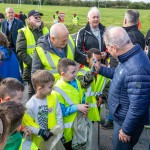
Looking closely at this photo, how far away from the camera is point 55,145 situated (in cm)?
361

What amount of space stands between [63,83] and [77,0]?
89.2 m

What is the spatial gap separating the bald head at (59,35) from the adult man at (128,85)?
2.95ft

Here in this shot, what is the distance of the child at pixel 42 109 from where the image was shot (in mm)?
3582

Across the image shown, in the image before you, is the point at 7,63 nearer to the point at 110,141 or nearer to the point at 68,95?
the point at 68,95

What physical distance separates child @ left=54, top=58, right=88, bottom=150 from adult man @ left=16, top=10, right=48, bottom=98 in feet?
5.05

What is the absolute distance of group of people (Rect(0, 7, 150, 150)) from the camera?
3219 mm

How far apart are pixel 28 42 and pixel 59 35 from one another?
1.63 m

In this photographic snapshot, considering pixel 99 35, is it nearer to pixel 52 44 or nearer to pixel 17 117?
pixel 52 44

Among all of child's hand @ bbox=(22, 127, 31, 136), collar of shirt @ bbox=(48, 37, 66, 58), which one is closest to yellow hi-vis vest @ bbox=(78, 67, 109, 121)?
collar of shirt @ bbox=(48, 37, 66, 58)

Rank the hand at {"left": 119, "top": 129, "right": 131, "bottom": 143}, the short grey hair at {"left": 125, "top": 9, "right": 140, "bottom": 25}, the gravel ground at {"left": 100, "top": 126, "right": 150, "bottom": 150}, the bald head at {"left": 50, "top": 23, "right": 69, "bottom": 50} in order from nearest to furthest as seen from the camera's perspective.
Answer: the hand at {"left": 119, "top": 129, "right": 131, "bottom": 143}
the bald head at {"left": 50, "top": 23, "right": 69, "bottom": 50}
the gravel ground at {"left": 100, "top": 126, "right": 150, "bottom": 150}
the short grey hair at {"left": 125, "top": 9, "right": 140, "bottom": 25}

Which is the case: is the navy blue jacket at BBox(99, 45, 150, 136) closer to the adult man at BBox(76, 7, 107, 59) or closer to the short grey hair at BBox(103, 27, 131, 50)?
the short grey hair at BBox(103, 27, 131, 50)

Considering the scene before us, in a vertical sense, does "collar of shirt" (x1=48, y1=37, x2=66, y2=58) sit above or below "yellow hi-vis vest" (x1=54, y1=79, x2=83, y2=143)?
above

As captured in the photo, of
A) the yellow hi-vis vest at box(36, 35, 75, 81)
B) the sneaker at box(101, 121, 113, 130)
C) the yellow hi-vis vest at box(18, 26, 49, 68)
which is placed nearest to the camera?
the yellow hi-vis vest at box(36, 35, 75, 81)

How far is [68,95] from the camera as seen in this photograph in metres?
4.02
